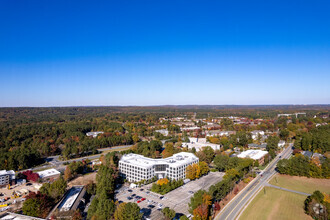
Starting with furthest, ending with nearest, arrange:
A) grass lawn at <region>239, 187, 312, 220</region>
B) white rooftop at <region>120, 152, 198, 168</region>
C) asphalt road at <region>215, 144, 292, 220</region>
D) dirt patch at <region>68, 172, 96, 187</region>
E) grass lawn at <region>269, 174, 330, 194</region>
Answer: white rooftop at <region>120, 152, 198, 168</region> < dirt patch at <region>68, 172, 96, 187</region> < grass lawn at <region>269, 174, 330, 194</region> < asphalt road at <region>215, 144, 292, 220</region> < grass lawn at <region>239, 187, 312, 220</region>

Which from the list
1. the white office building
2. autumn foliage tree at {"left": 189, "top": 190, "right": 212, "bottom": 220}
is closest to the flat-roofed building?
the white office building

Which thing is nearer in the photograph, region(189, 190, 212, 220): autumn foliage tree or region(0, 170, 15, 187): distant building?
region(189, 190, 212, 220): autumn foliage tree

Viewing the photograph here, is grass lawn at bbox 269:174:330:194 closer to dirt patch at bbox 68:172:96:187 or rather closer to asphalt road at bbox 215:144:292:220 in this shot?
asphalt road at bbox 215:144:292:220

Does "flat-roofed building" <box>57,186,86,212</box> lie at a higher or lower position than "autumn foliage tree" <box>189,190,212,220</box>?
lower

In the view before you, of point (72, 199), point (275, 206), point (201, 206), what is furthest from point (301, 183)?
point (72, 199)

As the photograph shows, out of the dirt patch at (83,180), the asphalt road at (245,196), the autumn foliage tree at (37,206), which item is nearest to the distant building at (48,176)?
the dirt patch at (83,180)

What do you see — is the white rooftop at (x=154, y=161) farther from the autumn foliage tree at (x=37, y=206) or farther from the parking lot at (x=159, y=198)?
the autumn foliage tree at (x=37, y=206)

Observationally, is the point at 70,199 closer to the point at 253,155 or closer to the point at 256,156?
the point at 256,156
